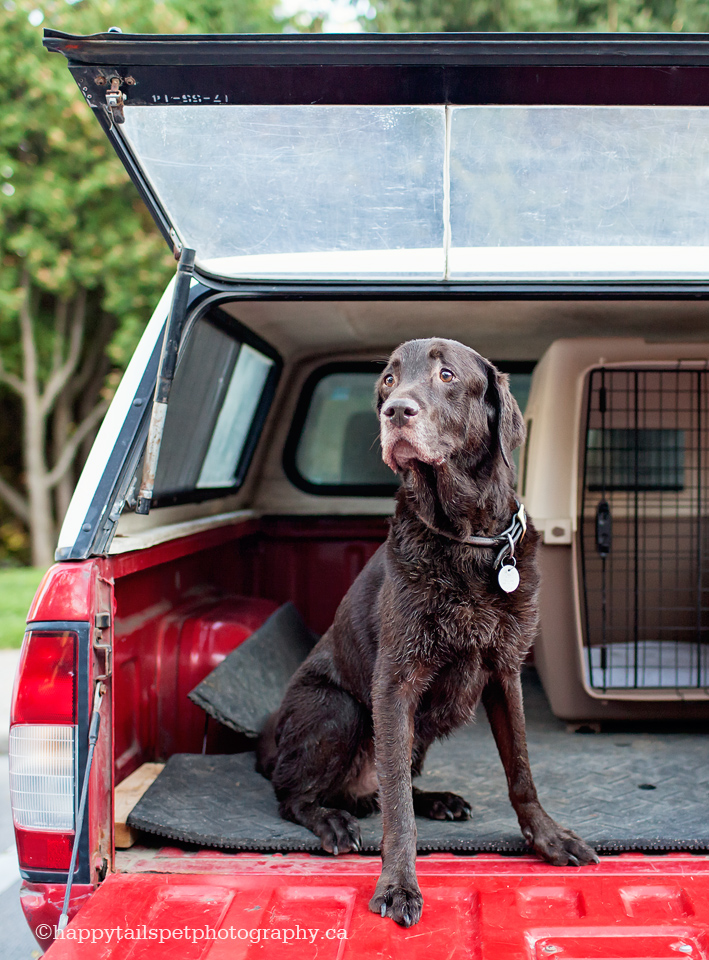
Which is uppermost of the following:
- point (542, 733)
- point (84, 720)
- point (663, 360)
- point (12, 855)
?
point (663, 360)

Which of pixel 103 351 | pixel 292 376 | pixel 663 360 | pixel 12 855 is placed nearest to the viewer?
pixel 663 360

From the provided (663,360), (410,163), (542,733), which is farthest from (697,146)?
(542,733)

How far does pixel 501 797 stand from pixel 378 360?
4.89 feet

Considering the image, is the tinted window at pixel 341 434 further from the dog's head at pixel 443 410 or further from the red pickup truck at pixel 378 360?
the dog's head at pixel 443 410

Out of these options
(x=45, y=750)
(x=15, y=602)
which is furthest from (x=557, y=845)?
(x=15, y=602)

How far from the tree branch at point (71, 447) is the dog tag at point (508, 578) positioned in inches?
482

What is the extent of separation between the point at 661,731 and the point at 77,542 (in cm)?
254

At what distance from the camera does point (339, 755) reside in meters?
2.38

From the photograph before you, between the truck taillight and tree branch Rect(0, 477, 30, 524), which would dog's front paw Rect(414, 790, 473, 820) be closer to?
the truck taillight

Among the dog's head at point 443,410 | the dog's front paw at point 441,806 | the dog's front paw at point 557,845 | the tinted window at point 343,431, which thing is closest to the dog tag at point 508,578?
the dog's head at point 443,410

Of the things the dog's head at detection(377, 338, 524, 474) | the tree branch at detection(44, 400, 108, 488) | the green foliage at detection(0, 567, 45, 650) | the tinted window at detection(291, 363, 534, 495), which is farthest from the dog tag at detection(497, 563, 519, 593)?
the tree branch at detection(44, 400, 108, 488)

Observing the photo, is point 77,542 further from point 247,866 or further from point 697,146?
point 697,146

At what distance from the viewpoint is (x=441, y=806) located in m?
2.42

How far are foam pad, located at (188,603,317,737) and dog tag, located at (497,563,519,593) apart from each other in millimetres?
1197
